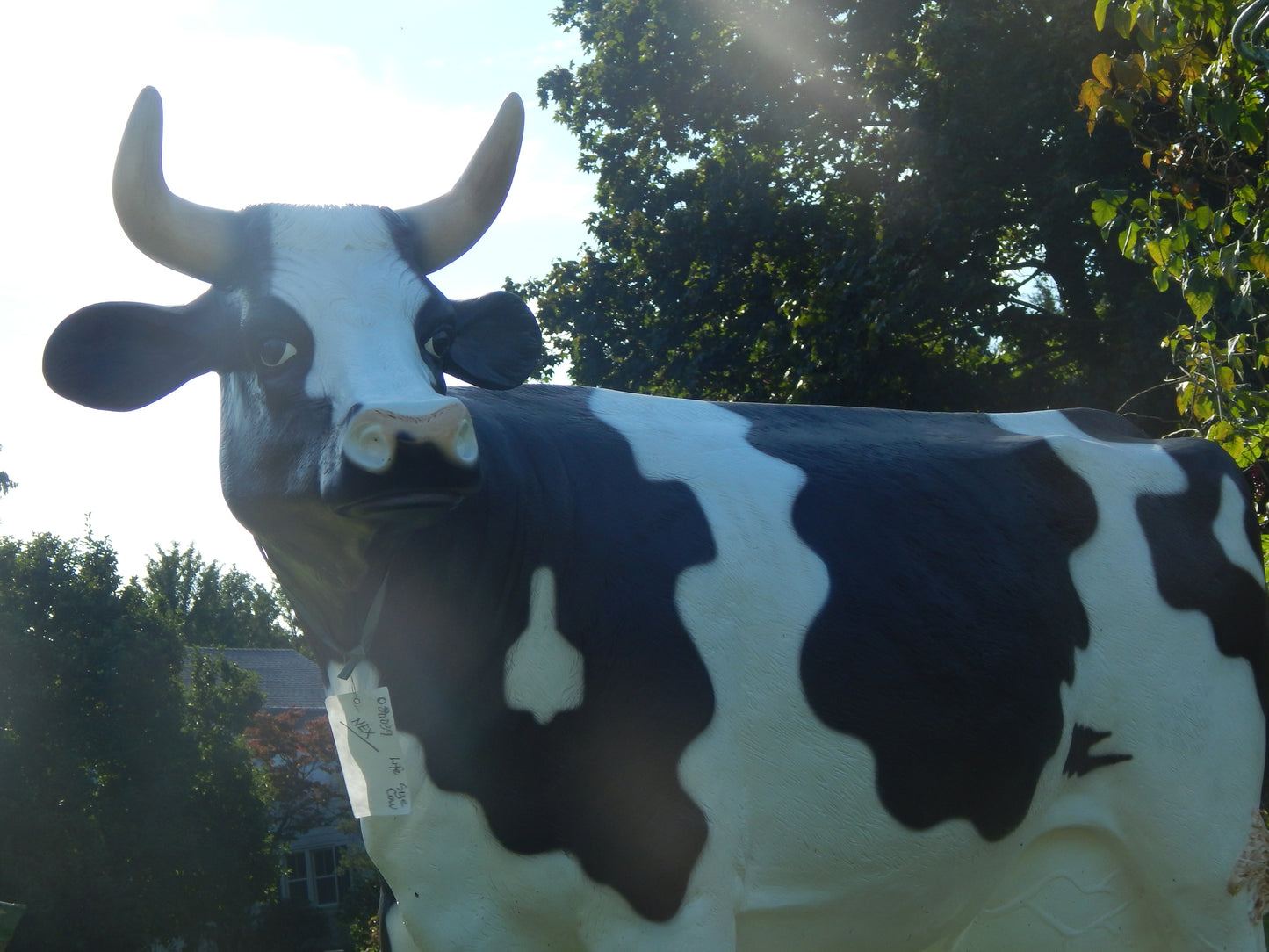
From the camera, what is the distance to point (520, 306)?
295cm

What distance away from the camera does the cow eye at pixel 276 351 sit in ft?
8.23

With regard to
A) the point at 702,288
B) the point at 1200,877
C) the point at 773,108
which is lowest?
the point at 1200,877

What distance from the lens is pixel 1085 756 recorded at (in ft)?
10.7

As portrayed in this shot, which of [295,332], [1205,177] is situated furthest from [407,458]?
[1205,177]

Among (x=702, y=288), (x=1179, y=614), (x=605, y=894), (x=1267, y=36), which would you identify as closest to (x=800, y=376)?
(x=702, y=288)

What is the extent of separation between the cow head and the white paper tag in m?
0.31

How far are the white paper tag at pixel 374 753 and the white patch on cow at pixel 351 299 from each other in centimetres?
66

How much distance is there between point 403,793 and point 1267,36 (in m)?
3.77

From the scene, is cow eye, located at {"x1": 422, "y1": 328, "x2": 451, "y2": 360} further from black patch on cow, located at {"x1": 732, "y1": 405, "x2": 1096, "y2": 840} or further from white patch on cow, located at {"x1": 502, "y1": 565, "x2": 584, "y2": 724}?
black patch on cow, located at {"x1": 732, "y1": 405, "x2": 1096, "y2": 840}

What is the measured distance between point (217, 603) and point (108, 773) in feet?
131

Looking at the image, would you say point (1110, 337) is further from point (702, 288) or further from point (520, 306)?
point (520, 306)

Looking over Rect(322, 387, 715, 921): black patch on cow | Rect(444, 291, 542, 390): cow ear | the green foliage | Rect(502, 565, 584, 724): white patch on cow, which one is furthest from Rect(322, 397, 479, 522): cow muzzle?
the green foliage

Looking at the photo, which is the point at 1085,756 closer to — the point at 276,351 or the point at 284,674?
the point at 276,351

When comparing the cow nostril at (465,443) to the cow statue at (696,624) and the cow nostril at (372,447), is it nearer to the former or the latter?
the cow statue at (696,624)
